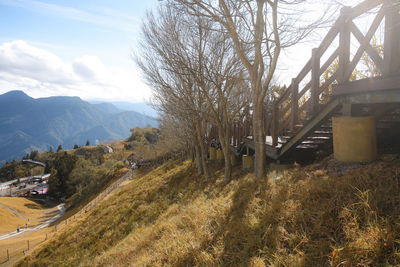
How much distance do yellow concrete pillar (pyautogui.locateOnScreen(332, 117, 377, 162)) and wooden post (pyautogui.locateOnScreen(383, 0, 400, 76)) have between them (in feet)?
2.75

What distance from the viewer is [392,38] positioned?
303cm

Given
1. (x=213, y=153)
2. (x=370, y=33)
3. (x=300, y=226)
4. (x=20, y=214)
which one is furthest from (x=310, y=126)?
(x=20, y=214)

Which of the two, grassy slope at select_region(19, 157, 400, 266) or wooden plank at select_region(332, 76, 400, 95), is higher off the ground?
wooden plank at select_region(332, 76, 400, 95)

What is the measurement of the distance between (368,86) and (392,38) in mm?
693

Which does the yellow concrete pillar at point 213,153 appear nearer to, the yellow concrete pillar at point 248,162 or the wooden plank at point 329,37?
the yellow concrete pillar at point 248,162

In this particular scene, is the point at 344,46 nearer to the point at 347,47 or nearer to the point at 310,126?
the point at 347,47

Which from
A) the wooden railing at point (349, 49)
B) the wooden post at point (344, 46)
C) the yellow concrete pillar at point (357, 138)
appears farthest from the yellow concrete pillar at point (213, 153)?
the wooden post at point (344, 46)

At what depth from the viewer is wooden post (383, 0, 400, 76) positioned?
3.00 metres

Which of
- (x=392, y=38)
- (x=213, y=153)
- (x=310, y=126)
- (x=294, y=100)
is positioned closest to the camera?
(x=392, y=38)

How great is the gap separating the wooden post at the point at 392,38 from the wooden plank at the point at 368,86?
0.39 ft

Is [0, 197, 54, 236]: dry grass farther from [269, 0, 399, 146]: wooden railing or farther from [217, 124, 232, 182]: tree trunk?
[269, 0, 399, 146]: wooden railing

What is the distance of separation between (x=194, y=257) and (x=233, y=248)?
555mm

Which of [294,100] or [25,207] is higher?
[294,100]

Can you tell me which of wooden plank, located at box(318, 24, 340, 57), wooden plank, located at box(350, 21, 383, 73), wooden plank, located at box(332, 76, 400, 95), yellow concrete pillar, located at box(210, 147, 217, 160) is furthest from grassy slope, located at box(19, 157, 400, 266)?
yellow concrete pillar, located at box(210, 147, 217, 160)
